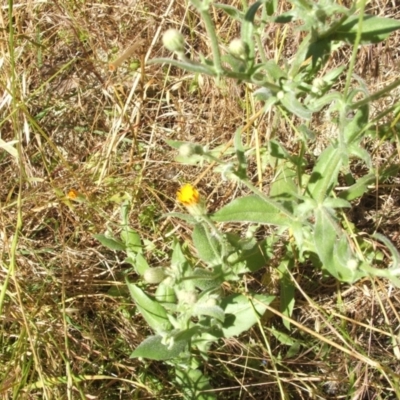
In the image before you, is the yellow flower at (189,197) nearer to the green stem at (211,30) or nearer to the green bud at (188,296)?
the green bud at (188,296)

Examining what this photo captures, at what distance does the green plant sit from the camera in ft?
7.27

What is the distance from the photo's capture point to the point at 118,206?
324 centimetres

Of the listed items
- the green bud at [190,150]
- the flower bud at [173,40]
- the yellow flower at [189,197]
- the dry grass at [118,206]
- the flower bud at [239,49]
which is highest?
the flower bud at [173,40]

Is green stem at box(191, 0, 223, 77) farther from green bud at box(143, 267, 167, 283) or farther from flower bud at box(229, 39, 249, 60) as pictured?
green bud at box(143, 267, 167, 283)

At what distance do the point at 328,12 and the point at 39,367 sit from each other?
6.49 feet

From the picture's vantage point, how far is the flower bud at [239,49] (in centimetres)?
210

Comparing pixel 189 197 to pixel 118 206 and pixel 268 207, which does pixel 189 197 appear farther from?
pixel 118 206

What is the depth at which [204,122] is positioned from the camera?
11.4ft

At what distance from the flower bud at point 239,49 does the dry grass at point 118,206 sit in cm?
78

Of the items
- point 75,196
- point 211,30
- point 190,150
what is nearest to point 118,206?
point 75,196

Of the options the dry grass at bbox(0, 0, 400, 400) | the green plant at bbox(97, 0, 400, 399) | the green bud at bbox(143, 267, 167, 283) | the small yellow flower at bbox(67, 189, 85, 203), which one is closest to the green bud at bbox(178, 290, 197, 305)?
the green plant at bbox(97, 0, 400, 399)

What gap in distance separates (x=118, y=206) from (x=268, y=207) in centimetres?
104

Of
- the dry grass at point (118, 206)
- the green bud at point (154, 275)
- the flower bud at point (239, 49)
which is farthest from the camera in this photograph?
the dry grass at point (118, 206)

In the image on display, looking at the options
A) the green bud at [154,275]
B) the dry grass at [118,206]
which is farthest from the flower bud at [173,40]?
the dry grass at [118,206]
